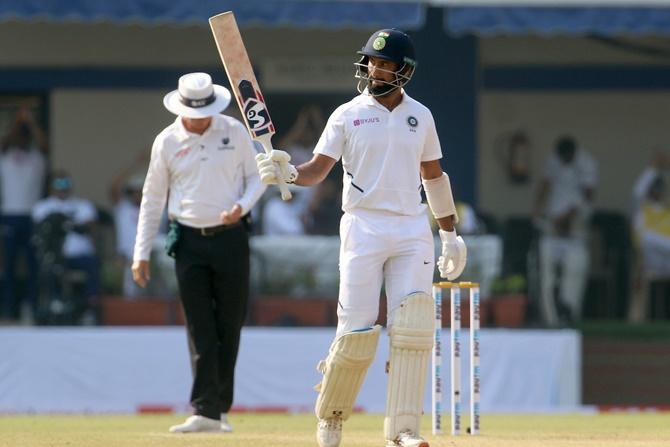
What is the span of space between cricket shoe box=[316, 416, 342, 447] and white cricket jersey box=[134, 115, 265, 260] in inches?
71.3

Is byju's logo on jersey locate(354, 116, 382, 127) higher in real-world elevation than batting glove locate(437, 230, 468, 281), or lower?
higher

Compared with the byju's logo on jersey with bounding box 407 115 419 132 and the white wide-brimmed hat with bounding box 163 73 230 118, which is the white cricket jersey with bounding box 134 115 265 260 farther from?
the byju's logo on jersey with bounding box 407 115 419 132

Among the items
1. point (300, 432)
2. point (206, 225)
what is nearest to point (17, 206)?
point (206, 225)

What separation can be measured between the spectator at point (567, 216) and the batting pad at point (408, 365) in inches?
286

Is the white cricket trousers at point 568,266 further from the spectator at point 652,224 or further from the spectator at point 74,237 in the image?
the spectator at point 74,237

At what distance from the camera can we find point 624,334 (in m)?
14.0

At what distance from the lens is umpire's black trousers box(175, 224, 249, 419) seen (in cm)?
861

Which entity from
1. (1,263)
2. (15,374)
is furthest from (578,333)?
(1,263)

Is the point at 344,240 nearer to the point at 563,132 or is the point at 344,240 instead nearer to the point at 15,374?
the point at 15,374

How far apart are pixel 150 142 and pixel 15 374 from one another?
3.74 meters

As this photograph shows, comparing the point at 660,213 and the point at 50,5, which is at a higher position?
the point at 50,5

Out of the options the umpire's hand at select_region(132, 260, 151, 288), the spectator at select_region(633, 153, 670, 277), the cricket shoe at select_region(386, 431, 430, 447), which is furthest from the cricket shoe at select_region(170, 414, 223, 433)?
the spectator at select_region(633, 153, 670, 277)

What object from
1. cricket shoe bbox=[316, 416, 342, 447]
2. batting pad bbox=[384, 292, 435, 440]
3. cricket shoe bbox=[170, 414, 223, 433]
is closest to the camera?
batting pad bbox=[384, 292, 435, 440]

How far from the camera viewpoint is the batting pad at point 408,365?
6.87 m
